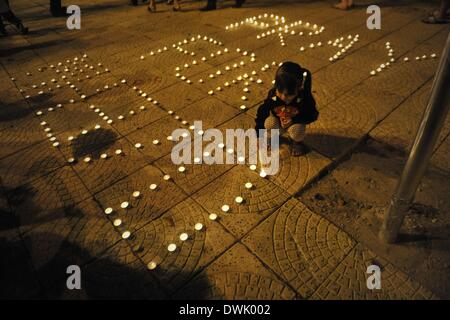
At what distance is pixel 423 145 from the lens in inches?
77.1

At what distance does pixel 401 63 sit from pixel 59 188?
226 inches

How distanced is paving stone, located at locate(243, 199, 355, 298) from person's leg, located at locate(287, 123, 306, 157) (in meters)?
0.81

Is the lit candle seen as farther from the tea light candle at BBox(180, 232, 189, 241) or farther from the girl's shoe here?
the girl's shoe

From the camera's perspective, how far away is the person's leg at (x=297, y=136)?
11.1ft

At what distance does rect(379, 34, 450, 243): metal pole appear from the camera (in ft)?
5.61

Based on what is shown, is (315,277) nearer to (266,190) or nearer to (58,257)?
(266,190)

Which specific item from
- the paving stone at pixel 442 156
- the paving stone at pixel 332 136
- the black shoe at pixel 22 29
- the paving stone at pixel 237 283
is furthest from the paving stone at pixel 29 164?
the black shoe at pixel 22 29

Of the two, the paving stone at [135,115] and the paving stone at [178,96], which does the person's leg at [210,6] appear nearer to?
the paving stone at [178,96]

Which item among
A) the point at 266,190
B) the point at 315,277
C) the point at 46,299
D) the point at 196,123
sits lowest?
the point at 46,299

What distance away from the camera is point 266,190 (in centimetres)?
324

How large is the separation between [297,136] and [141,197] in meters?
1.90

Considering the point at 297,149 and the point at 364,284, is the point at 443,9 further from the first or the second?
the point at 364,284

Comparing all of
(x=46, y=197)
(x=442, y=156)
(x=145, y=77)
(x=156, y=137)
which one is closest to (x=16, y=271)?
(x=46, y=197)
